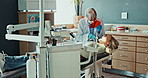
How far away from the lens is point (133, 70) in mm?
4332

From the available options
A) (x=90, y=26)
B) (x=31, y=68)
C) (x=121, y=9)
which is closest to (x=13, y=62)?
(x=31, y=68)

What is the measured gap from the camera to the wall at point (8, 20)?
358 cm

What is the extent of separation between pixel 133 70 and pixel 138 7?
1353mm

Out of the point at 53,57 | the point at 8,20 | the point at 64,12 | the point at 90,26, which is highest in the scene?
the point at 64,12

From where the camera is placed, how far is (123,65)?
14.6 feet

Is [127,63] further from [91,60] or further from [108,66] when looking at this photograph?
→ [91,60]

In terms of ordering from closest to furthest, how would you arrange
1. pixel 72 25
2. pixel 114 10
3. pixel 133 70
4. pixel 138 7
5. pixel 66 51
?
1. pixel 66 51
2. pixel 133 70
3. pixel 138 7
4. pixel 114 10
5. pixel 72 25

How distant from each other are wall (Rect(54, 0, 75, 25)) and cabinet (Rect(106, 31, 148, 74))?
1.55 meters

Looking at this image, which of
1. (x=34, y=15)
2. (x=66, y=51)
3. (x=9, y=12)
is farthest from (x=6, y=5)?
(x=66, y=51)

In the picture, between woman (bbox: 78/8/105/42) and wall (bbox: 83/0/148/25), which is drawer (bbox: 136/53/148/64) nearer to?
wall (bbox: 83/0/148/25)

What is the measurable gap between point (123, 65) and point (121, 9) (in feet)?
4.22

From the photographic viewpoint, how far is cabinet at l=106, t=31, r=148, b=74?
4.15 metres

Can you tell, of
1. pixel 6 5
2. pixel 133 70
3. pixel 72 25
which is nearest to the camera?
pixel 6 5

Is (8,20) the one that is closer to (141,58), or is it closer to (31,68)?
(31,68)
